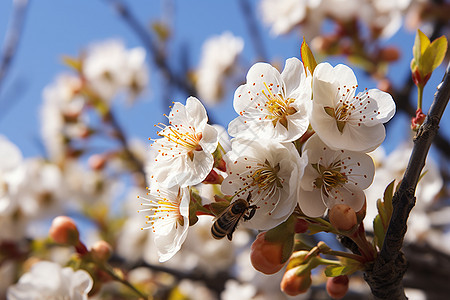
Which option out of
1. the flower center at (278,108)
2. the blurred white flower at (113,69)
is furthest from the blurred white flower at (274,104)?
the blurred white flower at (113,69)

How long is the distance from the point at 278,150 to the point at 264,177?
8 cm

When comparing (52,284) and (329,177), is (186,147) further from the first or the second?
(52,284)

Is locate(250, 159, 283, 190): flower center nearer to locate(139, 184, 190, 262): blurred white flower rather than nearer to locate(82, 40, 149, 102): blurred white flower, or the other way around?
locate(139, 184, 190, 262): blurred white flower

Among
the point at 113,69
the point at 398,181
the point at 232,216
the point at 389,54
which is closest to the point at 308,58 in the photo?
the point at 232,216

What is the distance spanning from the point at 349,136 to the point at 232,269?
2.23 meters

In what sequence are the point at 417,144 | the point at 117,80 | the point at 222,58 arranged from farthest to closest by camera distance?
the point at 222,58 < the point at 117,80 < the point at 417,144

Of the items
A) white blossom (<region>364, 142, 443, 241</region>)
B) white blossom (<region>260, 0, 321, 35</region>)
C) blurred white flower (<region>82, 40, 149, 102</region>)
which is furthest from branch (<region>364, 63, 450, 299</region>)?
blurred white flower (<region>82, 40, 149, 102</region>)

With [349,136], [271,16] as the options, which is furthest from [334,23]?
[349,136]

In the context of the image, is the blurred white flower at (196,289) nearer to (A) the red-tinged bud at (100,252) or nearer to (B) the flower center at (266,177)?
(A) the red-tinged bud at (100,252)

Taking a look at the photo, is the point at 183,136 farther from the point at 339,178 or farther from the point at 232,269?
the point at 232,269

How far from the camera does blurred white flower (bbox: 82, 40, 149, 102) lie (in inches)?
129

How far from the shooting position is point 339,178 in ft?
3.10

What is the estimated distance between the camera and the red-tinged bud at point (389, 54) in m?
2.53

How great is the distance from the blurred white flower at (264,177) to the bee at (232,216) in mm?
28
